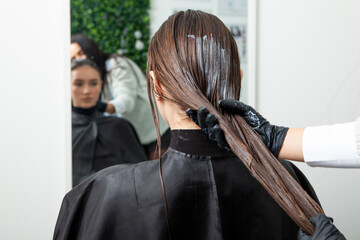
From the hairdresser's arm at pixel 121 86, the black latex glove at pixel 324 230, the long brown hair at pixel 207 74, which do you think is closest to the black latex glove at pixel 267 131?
the long brown hair at pixel 207 74

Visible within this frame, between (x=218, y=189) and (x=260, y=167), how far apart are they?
156mm

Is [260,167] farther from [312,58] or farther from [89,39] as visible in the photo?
[312,58]

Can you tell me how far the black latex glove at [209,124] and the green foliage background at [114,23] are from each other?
2.35 feet

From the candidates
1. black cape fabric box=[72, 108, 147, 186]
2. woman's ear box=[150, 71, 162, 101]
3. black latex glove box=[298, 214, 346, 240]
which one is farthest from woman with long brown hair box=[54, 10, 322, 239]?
black cape fabric box=[72, 108, 147, 186]

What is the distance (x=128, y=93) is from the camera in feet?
5.40

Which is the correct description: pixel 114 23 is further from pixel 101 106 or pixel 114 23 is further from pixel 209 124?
pixel 209 124

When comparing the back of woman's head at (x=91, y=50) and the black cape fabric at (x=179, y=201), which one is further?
the back of woman's head at (x=91, y=50)

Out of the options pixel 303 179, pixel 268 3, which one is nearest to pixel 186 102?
pixel 303 179

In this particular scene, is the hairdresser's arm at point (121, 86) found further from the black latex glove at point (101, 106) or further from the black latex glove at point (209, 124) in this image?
the black latex glove at point (209, 124)

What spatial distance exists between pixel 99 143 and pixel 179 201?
2.31 feet

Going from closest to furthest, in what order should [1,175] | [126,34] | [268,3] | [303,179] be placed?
[303,179] → [1,175] → [126,34] → [268,3]

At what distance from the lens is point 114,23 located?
160cm

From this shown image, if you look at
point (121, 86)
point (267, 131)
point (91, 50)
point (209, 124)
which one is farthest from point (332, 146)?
point (91, 50)

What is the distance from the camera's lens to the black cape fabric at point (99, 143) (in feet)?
5.20
